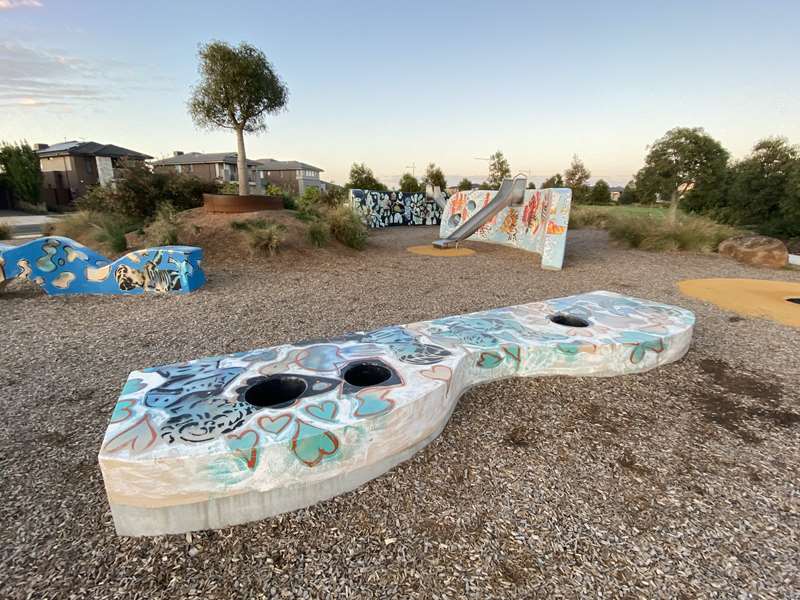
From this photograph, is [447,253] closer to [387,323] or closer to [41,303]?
[387,323]

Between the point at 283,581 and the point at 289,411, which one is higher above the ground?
the point at 289,411

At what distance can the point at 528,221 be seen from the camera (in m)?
12.7

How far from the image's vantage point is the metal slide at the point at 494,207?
13.1 m

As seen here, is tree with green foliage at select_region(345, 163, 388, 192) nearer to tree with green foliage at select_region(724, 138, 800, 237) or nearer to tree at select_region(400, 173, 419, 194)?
tree at select_region(400, 173, 419, 194)

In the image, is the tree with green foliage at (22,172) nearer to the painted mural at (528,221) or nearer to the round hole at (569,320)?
the painted mural at (528,221)

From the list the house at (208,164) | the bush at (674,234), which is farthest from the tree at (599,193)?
the house at (208,164)

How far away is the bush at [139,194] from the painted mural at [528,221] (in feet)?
33.3

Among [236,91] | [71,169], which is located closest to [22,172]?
[71,169]

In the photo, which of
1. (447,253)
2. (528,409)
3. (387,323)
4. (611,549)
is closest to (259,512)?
(611,549)

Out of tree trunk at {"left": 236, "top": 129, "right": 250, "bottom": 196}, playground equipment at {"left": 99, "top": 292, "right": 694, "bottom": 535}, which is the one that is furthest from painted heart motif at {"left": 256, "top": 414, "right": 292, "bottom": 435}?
tree trunk at {"left": 236, "top": 129, "right": 250, "bottom": 196}

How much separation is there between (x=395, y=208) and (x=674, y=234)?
1365 cm

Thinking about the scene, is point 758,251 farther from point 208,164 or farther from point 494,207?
point 208,164

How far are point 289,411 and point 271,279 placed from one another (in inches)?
255

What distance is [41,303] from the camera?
6457 mm
